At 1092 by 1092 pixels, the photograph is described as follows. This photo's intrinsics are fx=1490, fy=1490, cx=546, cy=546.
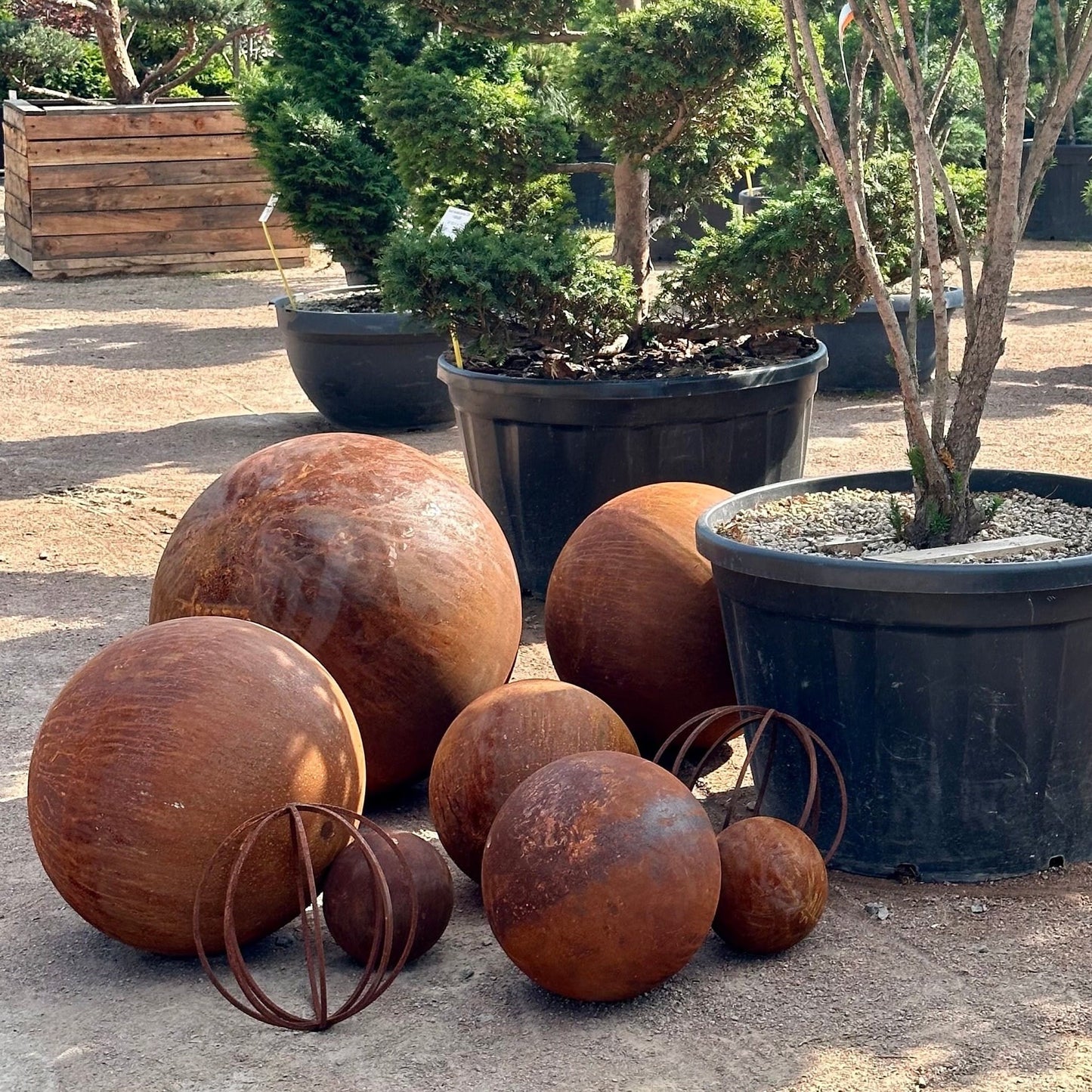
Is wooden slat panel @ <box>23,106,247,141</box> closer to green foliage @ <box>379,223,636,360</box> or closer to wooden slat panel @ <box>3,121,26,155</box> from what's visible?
wooden slat panel @ <box>3,121,26,155</box>

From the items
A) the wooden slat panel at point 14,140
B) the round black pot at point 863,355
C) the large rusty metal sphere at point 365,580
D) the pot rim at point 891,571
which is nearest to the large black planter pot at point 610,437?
the large rusty metal sphere at point 365,580

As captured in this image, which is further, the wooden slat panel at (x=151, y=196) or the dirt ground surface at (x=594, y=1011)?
the wooden slat panel at (x=151, y=196)

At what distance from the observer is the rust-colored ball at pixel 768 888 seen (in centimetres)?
301

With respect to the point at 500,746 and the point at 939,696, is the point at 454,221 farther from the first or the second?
the point at 939,696

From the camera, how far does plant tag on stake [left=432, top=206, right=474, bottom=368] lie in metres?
5.73

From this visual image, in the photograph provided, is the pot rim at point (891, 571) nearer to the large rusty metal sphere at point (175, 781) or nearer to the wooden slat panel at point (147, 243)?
the large rusty metal sphere at point (175, 781)

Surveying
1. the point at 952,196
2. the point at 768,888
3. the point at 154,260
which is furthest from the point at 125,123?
the point at 768,888

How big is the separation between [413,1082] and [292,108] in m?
8.01

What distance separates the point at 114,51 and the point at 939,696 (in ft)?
48.7

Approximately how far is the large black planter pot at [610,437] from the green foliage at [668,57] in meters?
1.07

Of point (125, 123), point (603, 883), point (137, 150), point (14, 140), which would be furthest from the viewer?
point (14, 140)

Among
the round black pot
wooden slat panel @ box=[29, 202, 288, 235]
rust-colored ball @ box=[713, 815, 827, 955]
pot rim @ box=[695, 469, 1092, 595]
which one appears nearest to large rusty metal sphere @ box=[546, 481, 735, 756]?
pot rim @ box=[695, 469, 1092, 595]

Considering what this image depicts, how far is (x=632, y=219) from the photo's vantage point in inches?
251

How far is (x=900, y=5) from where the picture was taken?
3.55 meters
